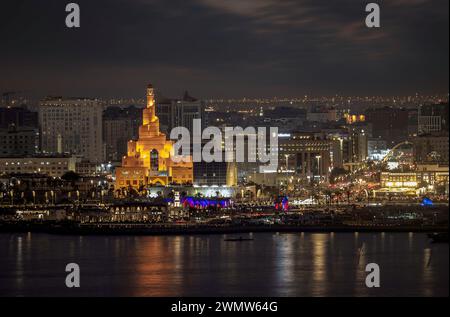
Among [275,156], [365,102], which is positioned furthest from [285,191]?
[365,102]

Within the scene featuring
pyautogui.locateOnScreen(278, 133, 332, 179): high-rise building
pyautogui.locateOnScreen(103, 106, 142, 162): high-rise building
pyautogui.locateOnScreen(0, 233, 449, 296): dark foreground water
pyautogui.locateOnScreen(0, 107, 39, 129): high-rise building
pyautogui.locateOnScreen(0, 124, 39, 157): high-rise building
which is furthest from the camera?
pyautogui.locateOnScreen(0, 107, 39, 129): high-rise building

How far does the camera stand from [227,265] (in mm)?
21766

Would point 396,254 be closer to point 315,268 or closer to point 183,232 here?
point 315,268

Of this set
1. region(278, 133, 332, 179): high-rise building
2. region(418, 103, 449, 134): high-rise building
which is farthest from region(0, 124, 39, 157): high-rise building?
region(418, 103, 449, 134): high-rise building

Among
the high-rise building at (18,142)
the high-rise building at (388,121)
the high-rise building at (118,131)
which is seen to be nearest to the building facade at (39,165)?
the high-rise building at (18,142)

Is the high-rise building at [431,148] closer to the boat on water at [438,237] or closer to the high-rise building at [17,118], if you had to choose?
the high-rise building at [17,118]

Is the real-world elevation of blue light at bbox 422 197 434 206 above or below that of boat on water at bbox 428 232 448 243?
above

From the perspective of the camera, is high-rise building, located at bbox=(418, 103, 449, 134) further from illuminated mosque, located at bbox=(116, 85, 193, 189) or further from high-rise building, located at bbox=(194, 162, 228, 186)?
illuminated mosque, located at bbox=(116, 85, 193, 189)

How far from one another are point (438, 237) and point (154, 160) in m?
13.3

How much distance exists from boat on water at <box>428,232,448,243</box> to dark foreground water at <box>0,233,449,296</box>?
155 mm

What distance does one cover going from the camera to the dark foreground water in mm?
19188

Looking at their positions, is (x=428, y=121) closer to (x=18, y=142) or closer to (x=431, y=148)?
(x=431, y=148)
